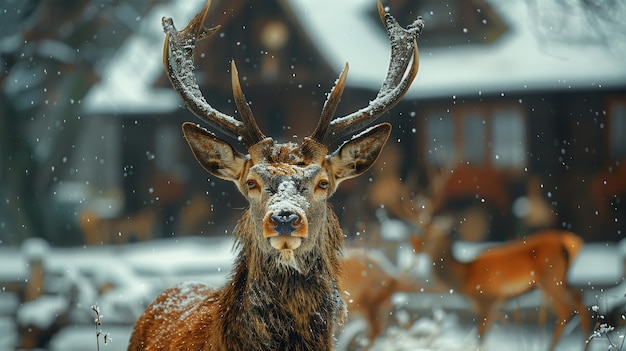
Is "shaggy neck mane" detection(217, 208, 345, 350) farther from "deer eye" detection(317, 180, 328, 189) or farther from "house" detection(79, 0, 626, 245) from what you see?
"house" detection(79, 0, 626, 245)

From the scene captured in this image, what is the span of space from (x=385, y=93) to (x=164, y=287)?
307 inches

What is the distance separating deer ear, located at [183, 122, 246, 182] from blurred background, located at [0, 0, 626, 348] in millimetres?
7561

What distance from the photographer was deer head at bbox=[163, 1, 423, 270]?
3906mm

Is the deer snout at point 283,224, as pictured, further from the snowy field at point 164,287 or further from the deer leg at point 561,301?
the deer leg at point 561,301

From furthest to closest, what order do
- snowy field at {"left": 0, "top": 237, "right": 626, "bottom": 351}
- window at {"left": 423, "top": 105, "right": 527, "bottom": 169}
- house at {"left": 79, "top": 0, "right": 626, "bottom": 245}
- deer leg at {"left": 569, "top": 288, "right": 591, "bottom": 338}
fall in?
1. window at {"left": 423, "top": 105, "right": 527, "bottom": 169}
2. house at {"left": 79, "top": 0, "right": 626, "bottom": 245}
3. deer leg at {"left": 569, "top": 288, "right": 591, "bottom": 338}
4. snowy field at {"left": 0, "top": 237, "right": 626, "bottom": 351}

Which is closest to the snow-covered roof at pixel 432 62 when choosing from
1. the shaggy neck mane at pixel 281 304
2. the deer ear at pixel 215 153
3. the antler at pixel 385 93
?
the antler at pixel 385 93

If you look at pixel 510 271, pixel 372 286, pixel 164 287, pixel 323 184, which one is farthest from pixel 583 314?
pixel 323 184

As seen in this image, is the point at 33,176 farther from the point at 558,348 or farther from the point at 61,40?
the point at 558,348

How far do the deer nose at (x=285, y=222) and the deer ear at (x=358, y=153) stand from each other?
75 cm

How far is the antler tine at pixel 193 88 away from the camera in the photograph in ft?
14.5

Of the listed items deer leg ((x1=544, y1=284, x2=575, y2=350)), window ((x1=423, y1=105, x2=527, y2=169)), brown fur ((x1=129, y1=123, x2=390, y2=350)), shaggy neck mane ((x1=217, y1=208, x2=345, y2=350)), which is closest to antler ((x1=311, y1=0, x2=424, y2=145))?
brown fur ((x1=129, y1=123, x2=390, y2=350))

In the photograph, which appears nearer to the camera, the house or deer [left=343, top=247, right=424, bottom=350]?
deer [left=343, top=247, right=424, bottom=350]

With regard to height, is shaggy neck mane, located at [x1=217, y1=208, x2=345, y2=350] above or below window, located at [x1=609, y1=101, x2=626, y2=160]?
below

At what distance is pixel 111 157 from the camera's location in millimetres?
18938
